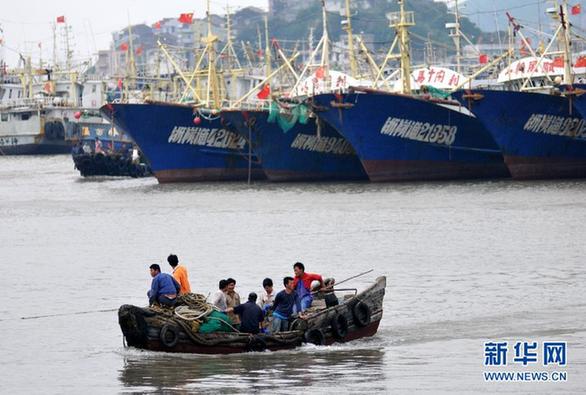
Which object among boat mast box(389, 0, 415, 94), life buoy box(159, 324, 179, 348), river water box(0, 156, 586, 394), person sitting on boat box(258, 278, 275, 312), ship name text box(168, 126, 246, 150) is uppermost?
boat mast box(389, 0, 415, 94)

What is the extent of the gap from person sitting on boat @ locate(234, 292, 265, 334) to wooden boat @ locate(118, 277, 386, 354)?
0.17 metres

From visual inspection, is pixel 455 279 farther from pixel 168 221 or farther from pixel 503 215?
pixel 168 221

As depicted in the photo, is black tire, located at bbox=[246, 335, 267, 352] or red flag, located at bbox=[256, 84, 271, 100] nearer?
black tire, located at bbox=[246, 335, 267, 352]

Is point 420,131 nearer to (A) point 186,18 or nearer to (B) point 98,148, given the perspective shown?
(A) point 186,18

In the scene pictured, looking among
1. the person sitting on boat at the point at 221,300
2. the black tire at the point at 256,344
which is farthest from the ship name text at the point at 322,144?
the black tire at the point at 256,344

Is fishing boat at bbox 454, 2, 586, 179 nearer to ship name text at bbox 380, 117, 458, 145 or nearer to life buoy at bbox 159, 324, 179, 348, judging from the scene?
ship name text at bbox 380, 117, 458, 145

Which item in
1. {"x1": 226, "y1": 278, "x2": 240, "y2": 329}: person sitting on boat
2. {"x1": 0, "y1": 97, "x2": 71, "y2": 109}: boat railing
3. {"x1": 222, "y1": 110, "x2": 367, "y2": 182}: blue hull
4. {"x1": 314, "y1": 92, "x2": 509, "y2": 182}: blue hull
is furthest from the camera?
{"x1": 0, "y1": 97, "x2": 71, "y2": 109}: boat railing

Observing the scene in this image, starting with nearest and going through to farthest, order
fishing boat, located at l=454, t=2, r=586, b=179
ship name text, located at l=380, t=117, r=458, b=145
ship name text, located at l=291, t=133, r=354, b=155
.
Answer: fishing boat, located at l=454, t=2, r=586, b=179
ship name text, located at l=380, t=117, r=458, b=145
ship name text, located at l=291, t=133, r=354, b=155

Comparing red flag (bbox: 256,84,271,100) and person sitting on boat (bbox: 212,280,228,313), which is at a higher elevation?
red flag (bbox: 256,84,271,100)

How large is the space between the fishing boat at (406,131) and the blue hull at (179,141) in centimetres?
678

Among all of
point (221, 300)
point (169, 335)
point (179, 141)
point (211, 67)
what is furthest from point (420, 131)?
point (169, 335)

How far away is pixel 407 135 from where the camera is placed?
69.6m

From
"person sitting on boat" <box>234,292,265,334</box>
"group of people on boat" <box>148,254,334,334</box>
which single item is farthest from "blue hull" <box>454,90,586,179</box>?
"person sitting on boat" <box>234,292,265,334</box>

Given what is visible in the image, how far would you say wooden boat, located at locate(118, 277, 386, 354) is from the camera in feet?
85.3
